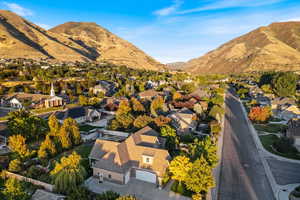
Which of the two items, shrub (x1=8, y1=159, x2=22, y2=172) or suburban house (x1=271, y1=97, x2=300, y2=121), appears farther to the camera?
suburban house (x1=271, y1=97, x2=300, y2=121)

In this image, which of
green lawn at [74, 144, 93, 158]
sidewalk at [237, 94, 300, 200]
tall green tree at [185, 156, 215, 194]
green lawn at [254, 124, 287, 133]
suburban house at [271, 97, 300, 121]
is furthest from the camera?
suburban house at [271, 97, 300, 121]

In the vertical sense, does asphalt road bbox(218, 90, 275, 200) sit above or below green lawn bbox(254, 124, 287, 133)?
below

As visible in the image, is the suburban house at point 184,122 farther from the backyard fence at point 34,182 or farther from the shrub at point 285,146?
the backyard fence at point 34,182

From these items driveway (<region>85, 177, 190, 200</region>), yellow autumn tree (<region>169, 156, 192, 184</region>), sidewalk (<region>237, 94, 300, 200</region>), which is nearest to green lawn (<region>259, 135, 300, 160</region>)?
sidewalk (<region>237, 94, 300, 200</region>)

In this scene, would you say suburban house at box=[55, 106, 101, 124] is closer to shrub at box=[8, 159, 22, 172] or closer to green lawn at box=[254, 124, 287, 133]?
shrub at box=[8, 159, 22, 172]

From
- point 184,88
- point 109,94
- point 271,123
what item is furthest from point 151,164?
point 184,88

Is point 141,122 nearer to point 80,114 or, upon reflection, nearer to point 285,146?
point 80,114

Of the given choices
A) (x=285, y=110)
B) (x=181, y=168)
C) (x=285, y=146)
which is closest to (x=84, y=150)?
(x=181, y=168)
